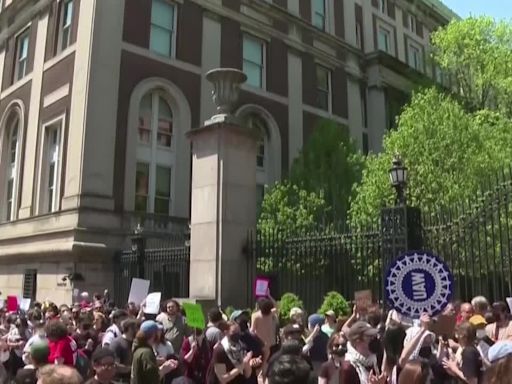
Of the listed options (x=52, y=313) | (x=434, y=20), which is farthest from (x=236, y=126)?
(x=434, y=20)

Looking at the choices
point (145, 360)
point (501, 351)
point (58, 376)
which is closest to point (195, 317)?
point (145, 360)

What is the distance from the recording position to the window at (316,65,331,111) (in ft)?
102

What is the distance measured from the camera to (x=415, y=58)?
40.2 metres

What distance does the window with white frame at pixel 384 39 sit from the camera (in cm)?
3731

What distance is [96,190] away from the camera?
21.2 metres

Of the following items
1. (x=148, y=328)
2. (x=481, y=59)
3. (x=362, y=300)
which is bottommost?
(x=148, y=328)

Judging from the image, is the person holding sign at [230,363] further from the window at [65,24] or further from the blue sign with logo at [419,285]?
the window at [65,24]

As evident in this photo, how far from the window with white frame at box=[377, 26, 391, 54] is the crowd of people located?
99.9 ft

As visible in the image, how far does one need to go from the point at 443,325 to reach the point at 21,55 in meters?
26.3

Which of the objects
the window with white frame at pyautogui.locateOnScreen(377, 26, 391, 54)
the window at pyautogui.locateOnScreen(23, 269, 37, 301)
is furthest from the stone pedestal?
the window with white frame at pyautogui.locateOnScreen(377, 26, 391, 54)

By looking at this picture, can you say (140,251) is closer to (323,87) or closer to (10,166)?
(10,166)

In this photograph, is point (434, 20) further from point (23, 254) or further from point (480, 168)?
point (23, 254)

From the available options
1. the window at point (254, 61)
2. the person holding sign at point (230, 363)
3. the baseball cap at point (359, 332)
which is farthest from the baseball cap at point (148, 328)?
the window at point (254, 61)

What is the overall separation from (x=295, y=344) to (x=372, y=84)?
3036cm
